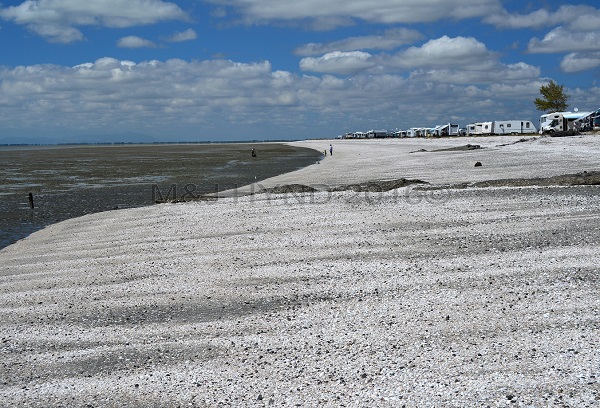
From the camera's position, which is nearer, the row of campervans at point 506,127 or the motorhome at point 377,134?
the row of campervans at point 506,127

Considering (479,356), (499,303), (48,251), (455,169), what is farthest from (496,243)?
(455,169)

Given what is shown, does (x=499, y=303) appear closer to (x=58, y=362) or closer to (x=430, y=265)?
(x=430, y=265)

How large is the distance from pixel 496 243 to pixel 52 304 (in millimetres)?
7417

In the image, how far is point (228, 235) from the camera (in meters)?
13.2

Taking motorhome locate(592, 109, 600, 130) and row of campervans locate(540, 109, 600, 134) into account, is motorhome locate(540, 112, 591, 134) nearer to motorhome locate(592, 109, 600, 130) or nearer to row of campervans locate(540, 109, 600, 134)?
row of campervans locate(540, 109, 600, 134)

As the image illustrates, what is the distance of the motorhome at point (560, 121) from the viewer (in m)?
64.4

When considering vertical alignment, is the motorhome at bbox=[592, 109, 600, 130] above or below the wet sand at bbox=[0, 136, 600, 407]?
above

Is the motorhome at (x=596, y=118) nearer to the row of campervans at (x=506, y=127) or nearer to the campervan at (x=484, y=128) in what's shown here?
the row of campervans at (x=506, y=127)

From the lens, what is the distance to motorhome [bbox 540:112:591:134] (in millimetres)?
64438

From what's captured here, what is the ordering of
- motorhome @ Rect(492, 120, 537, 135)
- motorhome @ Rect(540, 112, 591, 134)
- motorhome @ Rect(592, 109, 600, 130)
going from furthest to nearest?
1. motorhome @ Rect(492, 120, 537, 135)
2. motorhome @ Rect(540, 112, 591, 134)
3. motorhome @ Rect(592, 109, 600, 130)

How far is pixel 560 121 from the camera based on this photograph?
221 ft

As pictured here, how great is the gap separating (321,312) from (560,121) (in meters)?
67.5

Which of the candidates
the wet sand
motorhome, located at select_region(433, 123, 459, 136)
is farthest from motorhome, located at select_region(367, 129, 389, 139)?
the wet sand

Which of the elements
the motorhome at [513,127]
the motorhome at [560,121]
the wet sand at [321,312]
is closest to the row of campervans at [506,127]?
the motorhome at [513,127]
